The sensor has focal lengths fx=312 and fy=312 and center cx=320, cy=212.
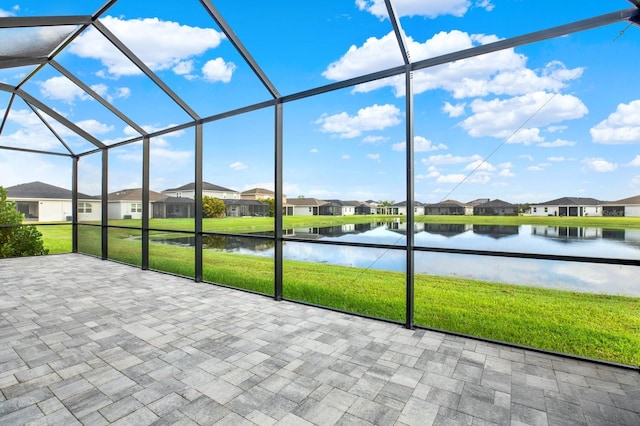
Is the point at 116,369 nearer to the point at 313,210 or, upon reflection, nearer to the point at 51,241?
the point at 313,210

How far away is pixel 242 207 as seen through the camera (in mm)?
9828

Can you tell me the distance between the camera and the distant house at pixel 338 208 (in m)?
6.00

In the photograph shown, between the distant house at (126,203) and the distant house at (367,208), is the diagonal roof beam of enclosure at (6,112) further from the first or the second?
the distant house at (367,208)

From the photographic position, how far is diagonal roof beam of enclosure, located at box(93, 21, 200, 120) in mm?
4078

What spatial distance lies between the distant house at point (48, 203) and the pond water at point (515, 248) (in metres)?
6.17

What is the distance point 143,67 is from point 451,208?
480 cm

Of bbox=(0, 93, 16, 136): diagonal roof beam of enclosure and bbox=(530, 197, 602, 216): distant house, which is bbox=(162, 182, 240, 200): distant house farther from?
bbox=(530, 197, 602, 216): distant house

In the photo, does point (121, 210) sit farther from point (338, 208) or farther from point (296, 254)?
point (338, 208)

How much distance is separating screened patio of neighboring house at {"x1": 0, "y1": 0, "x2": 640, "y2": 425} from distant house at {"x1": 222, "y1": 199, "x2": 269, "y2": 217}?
66.0 inches

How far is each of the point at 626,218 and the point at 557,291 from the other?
2872 mm

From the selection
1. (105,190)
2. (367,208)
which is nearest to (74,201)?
(105,190)

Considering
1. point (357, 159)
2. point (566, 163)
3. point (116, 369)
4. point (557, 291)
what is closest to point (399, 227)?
point (566, 163)

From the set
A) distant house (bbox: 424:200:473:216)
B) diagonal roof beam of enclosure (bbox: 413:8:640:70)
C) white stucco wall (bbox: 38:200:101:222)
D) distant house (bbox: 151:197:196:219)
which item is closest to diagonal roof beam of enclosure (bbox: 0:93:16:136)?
white stucco wall (bbox: 38:200:101:222)

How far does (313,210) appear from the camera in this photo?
6.42 metres
